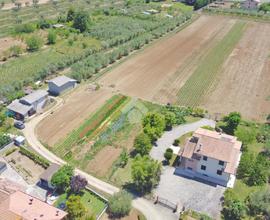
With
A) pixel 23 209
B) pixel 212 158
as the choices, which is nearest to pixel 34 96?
pixel 23 209

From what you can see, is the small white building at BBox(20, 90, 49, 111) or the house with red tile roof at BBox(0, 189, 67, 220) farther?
the small white building at BBox(20, 90, 49, 111)

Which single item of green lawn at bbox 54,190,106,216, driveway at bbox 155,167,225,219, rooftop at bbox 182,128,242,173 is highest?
rooftop at bbox 182,128,242,173

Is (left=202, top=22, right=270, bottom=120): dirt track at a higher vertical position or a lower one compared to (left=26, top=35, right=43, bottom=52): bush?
lower

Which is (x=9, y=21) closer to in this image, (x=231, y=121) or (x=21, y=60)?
(x=21, y=60)

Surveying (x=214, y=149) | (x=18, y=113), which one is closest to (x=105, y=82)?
(x=18, y=113)

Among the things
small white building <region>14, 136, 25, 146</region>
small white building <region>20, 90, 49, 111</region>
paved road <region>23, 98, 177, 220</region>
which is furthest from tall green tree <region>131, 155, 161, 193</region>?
small white building <region>20, 90, 49, 111</region>

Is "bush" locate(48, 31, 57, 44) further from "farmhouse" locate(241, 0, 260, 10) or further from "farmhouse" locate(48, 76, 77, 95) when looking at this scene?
"farmhouse" locate(241, 0, 260, 10)
